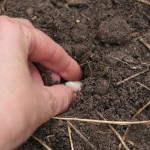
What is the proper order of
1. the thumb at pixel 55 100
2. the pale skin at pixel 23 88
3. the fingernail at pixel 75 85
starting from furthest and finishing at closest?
the fingernail at pixel 75 85 → the thumb at pixel 55 100 → the pale skin at pixel 23 88

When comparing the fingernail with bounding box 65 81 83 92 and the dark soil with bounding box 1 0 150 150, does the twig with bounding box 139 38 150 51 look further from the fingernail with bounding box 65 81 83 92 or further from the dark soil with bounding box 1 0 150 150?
the fingernail with bounding box 65 81 83 92

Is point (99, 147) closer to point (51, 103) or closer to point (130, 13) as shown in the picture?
point (51, 103)

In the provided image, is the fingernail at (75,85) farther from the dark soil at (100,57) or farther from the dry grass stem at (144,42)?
the dry grass stem at (144,42)

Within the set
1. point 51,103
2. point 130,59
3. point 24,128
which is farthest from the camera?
point 130,59

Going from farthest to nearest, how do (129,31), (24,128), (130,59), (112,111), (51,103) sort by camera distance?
(129,31) → (130,59) → (112,111) → (51,103) → (24,128)

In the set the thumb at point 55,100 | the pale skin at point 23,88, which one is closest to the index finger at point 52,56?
the pale skin at point 23,88

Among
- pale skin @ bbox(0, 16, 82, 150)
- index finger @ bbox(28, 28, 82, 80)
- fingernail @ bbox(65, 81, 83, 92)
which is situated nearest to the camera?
pale skin @ bbox(0, 16, 82, 150)

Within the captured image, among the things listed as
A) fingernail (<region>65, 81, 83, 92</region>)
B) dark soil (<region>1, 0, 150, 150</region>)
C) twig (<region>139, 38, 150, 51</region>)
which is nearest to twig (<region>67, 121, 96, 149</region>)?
dark soil (<region>1, 0, 150, 150</region>)

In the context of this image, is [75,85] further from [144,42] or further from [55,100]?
[144,42]

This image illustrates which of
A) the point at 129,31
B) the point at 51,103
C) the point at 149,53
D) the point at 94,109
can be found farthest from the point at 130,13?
the point at 51,103
